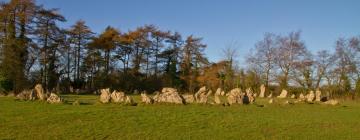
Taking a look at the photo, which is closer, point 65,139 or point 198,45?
point 65,139

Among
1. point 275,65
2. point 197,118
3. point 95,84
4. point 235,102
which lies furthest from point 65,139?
point 275,65

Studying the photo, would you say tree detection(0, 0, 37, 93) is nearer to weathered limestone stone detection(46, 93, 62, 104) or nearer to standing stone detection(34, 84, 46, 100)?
standing stone detection(34, 84, 46, 100)

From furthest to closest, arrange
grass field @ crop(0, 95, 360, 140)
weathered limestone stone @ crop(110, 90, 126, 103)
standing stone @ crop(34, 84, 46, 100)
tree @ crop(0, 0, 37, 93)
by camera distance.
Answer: tree @ crop(0, 0, 37, 93), weathered limestone stone @ crop(110, 90, 126, 103), standing stone @ crop(34, 84, 46, 100), grass field @ crop(0, 95, 360, 140)

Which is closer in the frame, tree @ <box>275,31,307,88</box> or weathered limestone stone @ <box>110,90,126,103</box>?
weathered limestone stone @ <box>110,90,126,103</box>

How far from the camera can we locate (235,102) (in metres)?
18.2

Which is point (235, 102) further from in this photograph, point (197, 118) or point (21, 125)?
point (21, 125)

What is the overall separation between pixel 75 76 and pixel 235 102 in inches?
950

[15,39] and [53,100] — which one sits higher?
[15,39]

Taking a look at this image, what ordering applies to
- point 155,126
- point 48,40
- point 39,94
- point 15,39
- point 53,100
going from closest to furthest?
point 155,126 → point 53,100 → point 39,94 → point 15,39 → point 48,40

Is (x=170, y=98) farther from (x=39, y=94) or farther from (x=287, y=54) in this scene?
(x=287, y=54)

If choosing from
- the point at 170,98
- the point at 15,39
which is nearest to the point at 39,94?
the point at 170,98

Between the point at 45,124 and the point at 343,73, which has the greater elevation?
the point at 343,73

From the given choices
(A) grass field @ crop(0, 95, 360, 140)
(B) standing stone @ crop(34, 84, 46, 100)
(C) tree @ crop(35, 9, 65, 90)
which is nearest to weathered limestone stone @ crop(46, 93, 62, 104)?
(B) standing stone @ crop(34, 84, 46, 100)

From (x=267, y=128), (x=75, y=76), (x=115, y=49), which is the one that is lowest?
(x=267, y=128)
